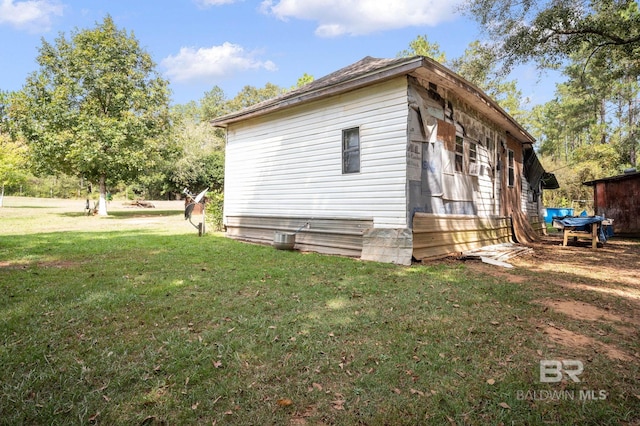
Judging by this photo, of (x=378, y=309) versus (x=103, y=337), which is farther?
(x=378, y=309)

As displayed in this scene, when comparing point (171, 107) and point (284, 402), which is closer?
point (284, 402)

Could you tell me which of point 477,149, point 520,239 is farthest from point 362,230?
point 520,239

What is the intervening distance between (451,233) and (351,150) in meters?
3.37

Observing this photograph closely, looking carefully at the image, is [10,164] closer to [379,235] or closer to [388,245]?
[379,235]

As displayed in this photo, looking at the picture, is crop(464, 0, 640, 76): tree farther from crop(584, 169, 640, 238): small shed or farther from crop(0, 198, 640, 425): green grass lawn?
crop(0, 198, 640, 425): green grass lawn

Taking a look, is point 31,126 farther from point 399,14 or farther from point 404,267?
point 399,14

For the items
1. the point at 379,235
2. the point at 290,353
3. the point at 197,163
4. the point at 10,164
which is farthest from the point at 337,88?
the point at 10,164

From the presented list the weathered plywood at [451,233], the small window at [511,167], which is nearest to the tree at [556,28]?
the small window at [511,167]

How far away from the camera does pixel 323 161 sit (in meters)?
8.48

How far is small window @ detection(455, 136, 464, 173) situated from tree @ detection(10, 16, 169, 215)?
16485 mm

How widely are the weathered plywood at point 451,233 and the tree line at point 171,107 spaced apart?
610 centimetres

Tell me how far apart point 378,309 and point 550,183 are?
19.0 m

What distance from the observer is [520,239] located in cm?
1217

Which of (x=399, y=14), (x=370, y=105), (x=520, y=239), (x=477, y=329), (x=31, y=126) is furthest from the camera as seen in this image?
(x=399, y=14)
